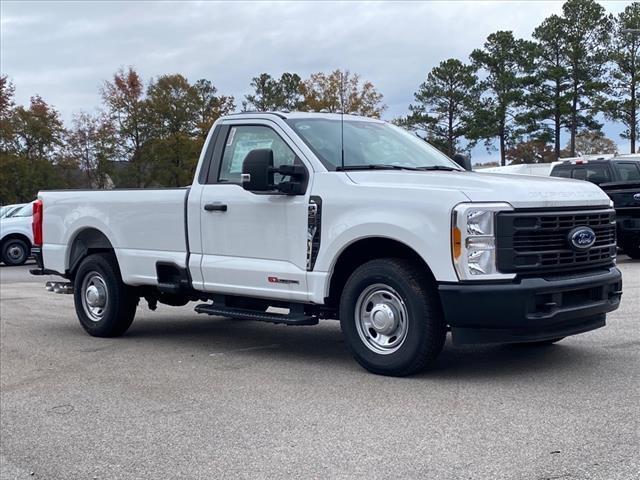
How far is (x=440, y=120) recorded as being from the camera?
51.0 meters

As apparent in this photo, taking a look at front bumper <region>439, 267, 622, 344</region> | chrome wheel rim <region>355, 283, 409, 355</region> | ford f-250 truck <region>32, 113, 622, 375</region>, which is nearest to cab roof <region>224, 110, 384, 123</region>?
ford f-250 truck <region>32, 113, 622, 375</region>

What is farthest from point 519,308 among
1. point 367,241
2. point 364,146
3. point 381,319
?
point 364,146

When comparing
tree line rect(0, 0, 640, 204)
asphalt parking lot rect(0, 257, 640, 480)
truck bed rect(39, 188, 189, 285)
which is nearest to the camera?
asphalt parking lot rect(0, 257, 640, 480)

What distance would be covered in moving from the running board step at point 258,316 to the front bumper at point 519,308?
138 cm

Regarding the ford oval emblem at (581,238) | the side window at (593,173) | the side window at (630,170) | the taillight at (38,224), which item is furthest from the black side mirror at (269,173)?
the side window at (630,170)

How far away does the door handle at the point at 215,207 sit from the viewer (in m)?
7.54

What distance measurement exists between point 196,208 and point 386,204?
2.22 metres

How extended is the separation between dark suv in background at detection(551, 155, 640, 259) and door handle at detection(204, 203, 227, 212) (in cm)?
985

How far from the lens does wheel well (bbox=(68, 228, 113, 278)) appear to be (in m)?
9.13

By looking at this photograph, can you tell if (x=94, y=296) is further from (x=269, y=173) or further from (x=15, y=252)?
(x=15, y=252)

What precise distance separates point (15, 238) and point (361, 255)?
1813 centimetres

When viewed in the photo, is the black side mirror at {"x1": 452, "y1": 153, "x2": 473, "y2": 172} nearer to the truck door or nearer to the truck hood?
the truck hood

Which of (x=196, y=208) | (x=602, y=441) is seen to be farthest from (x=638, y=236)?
(x=602, y=441)

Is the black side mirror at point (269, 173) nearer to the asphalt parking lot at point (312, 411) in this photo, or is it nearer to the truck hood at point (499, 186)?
the truck hood at point (499, 186)
